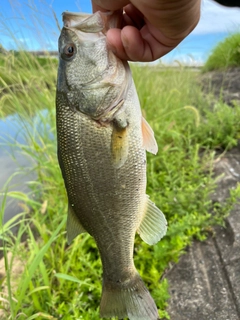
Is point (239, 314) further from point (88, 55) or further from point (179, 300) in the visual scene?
point (88, 55)

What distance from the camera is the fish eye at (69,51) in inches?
60.5

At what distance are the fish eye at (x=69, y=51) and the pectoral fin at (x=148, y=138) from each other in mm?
454

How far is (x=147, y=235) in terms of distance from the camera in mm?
1681

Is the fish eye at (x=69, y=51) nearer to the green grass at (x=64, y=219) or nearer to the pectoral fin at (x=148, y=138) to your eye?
the pectoral fin at (x=148, y=138)

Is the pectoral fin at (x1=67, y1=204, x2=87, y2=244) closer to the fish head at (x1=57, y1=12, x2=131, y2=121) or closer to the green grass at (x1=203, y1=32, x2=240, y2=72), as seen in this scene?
the fish head at (x1=57, y1=12, x2=131, y2=121)

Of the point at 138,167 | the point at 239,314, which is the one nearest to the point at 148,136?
the point at 138,167

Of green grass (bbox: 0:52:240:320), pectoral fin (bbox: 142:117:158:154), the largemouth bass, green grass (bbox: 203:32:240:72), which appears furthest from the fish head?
green grass (bbox: 203:32:240:72)

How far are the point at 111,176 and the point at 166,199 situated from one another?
1.50 m

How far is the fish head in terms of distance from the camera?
1.50 meters

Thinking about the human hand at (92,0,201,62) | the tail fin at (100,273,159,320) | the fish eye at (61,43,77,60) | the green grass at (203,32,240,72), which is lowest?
the green grass at (203,32,240,72)

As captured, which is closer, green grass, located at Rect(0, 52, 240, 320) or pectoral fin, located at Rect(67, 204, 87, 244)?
pectoral fin, located at Rect(67, 204, 87, 244)

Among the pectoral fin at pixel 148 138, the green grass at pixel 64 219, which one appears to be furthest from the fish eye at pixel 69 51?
the green grass at pixel 64 219

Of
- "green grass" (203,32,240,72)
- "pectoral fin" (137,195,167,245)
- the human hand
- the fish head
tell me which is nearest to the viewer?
the human hand

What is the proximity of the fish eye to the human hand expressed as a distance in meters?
0.19
